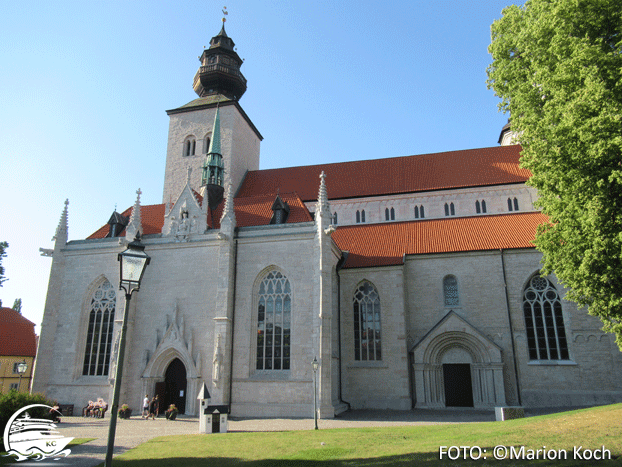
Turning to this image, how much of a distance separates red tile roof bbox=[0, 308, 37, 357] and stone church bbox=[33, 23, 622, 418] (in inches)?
758

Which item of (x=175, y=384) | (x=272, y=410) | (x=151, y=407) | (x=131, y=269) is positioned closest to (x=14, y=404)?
(x=131, y=269)

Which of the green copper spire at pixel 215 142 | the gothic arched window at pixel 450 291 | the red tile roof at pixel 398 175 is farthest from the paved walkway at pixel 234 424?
A: the green copper spire at pixel 215 142

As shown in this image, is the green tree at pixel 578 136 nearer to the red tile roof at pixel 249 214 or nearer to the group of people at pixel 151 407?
the red tile roof at pixel 249 214

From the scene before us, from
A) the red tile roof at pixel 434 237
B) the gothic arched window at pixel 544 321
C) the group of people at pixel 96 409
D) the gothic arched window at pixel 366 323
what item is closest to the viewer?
the group of people at pixel 96 409

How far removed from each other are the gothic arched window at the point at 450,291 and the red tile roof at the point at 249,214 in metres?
8.41

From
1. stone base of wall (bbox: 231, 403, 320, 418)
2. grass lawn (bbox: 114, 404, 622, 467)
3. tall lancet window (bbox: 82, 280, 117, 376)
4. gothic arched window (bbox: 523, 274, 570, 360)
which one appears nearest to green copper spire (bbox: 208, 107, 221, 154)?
tall lancet window (bbox: 82, 280, 117, 376)

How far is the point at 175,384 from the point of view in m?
22.5

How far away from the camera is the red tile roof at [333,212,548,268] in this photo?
81.0ft

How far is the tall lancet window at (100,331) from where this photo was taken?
77.5 feet

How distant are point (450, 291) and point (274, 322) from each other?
32.5ft

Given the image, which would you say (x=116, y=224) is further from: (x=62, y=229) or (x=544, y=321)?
(x=544, y=321)

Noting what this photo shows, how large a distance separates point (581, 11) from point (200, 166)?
26048 millimetres

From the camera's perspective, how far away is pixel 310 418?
19.7 meters

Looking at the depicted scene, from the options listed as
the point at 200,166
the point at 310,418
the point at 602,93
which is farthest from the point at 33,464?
the point at 200,166
